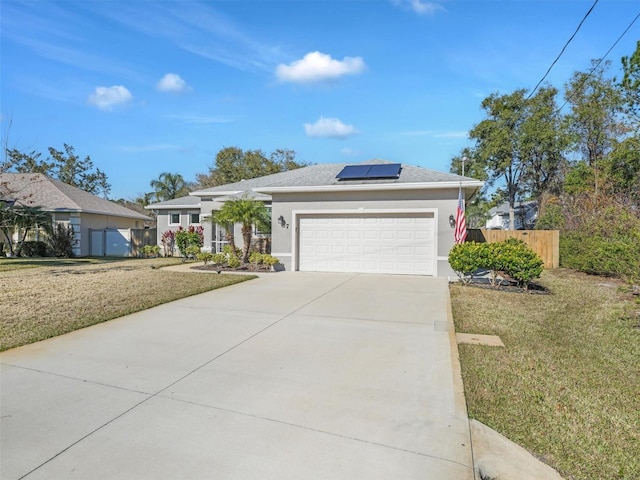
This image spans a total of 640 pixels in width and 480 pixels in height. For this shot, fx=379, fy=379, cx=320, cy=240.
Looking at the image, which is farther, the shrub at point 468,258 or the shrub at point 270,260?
the shrub at point 270,260

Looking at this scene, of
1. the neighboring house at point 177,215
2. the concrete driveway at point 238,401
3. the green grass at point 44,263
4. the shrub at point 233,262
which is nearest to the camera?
the concrete driveway at point 238,401

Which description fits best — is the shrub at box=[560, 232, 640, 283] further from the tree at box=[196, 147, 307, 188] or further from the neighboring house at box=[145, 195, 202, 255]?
the tree at box=[196, 147, 307, 188]

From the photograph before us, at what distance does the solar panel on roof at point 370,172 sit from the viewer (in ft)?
45.8

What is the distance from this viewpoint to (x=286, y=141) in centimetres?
4072

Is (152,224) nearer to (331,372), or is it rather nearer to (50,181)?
(50,181)

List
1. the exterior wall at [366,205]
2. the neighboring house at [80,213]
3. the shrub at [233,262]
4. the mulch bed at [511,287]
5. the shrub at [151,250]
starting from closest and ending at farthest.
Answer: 1. the mulch bed at [511,287]
2. the exterior wall at [366,205]
3. the shrub at [233,262]
4. the shrub at [151,250]
5. the neighboring house at [80,213]

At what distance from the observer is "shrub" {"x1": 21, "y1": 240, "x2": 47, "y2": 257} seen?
2095cm

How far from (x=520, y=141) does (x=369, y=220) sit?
2359 centimetres

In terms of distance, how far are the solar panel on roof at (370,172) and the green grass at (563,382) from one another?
694cm

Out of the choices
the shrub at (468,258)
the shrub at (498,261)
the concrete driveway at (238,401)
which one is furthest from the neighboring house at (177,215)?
the concrete driveway at (238,401)

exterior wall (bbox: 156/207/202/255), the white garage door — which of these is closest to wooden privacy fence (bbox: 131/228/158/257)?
exterior wall (bbox: 156/207/202/255)

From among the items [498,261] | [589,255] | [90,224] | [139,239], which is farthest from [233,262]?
[90,224]

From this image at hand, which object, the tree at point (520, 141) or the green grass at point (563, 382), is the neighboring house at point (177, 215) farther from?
the tree at point (520, 141)

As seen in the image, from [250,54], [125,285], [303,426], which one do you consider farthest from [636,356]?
[250,54]
